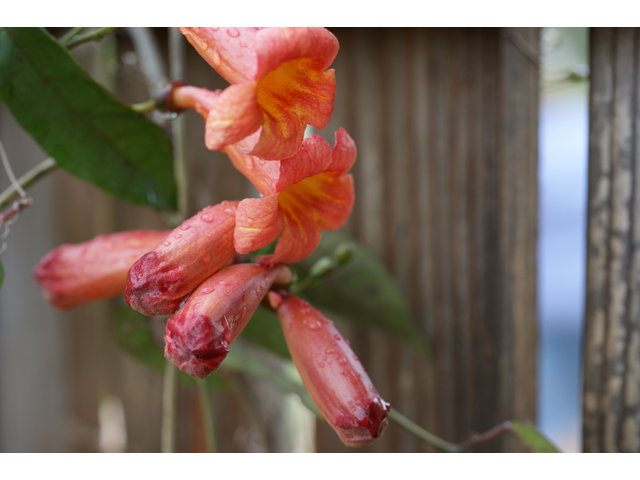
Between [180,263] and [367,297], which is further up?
[180,263]

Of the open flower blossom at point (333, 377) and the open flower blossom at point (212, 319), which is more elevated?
the open flower blossom at point (212, 319)

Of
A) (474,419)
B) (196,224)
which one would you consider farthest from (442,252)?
(196,224)

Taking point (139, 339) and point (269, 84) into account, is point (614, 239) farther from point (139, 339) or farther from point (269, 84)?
point (139, 339)

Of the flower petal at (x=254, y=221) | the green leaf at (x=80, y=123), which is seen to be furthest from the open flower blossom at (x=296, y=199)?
the green leaf at (x=80, y=123)

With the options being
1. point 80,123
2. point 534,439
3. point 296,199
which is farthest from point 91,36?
point 534,439

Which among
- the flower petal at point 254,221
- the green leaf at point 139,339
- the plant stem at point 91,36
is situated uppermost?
the plant stem at point 91,36

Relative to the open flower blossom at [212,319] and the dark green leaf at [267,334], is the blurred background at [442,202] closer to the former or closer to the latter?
the dark green leaf at [267,334]
